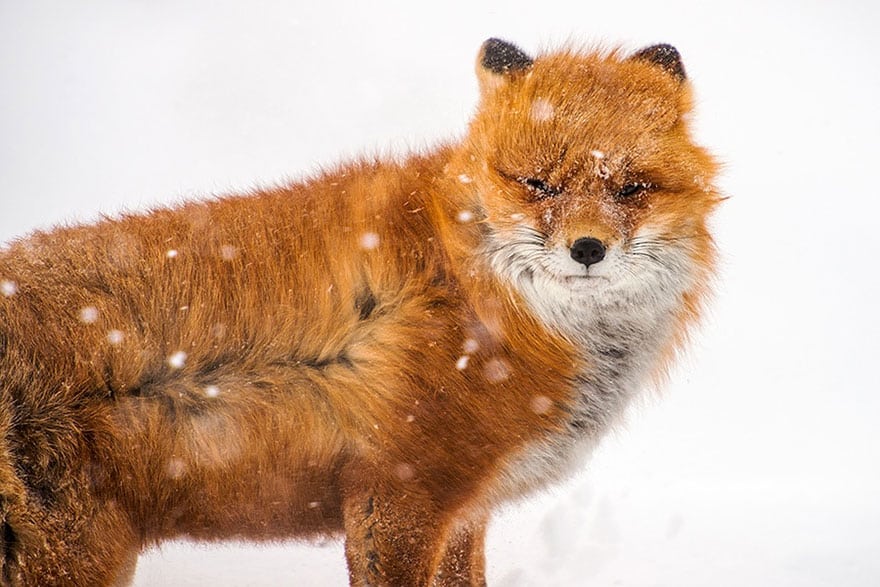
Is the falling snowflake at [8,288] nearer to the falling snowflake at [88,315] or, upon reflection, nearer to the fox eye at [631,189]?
the falling snowflake at [88,315]

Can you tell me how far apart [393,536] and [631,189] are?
4.90 ft

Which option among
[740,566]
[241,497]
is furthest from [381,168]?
[740,566]

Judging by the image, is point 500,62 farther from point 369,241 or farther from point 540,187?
point 369,241

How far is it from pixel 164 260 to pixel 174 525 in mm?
991

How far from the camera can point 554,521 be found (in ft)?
16.1

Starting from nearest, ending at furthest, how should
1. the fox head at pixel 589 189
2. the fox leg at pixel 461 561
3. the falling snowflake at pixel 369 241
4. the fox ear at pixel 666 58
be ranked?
the fox head at pixel 589 189, the falling snowflake at pixel 369 241, the fox ear at pixel 666 58, the fox leg at pixel 461 561

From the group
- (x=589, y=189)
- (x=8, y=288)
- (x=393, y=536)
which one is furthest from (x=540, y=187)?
(x=8, y=288)

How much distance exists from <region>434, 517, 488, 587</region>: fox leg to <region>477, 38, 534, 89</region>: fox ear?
74.9 inches

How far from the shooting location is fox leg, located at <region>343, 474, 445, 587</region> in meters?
2.81

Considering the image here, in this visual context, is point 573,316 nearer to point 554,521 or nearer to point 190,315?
point 190,315

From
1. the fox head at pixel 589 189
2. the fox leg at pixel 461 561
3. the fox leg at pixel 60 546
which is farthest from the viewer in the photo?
the fox leg at pixel 461 561

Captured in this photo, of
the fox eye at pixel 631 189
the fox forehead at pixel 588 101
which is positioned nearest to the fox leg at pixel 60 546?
the fox forehead at pixel 588 101

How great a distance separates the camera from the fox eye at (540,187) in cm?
282

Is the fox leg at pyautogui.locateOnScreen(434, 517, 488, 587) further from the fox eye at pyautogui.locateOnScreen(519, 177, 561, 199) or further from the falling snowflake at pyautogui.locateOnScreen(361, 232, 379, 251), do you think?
the fox eye at pyautogui.locateOnScreen(519, 177, 561, 199)
